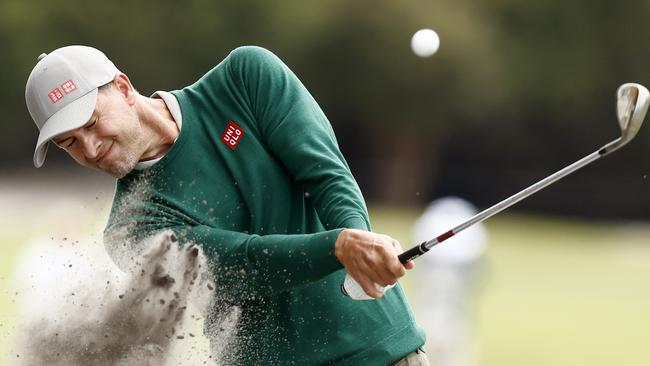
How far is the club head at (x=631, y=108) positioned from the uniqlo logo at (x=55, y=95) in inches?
48.1

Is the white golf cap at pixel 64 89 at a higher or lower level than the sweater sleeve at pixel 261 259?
higher

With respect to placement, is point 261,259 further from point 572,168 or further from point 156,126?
point 572,168

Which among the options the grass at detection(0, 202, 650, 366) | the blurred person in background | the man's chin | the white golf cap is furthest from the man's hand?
the blurred person in background

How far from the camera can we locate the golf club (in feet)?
9.12

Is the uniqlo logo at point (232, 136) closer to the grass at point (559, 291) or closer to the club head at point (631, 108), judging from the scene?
the club head at point (631, 108)

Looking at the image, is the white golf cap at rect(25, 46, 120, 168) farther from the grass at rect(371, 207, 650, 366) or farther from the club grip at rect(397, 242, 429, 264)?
the grass at rect(371, 207, 650, 366)

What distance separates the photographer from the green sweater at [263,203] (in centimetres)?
298

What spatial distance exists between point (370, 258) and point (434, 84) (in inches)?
887

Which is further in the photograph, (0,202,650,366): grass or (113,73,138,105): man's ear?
(0,202,650,366): grass

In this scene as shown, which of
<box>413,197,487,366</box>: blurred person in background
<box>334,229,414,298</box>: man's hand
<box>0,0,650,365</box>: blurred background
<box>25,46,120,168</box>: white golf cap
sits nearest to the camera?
<box>334,229,414,298</box>: man's hand

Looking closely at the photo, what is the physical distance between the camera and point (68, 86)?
2.94 meters

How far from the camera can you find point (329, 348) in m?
3.00

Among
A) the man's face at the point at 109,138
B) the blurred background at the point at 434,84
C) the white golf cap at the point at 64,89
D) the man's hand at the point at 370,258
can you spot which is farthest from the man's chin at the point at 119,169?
the blurred background at the point at 434,84

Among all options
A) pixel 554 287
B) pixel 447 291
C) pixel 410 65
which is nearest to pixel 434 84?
pixel 410 65
